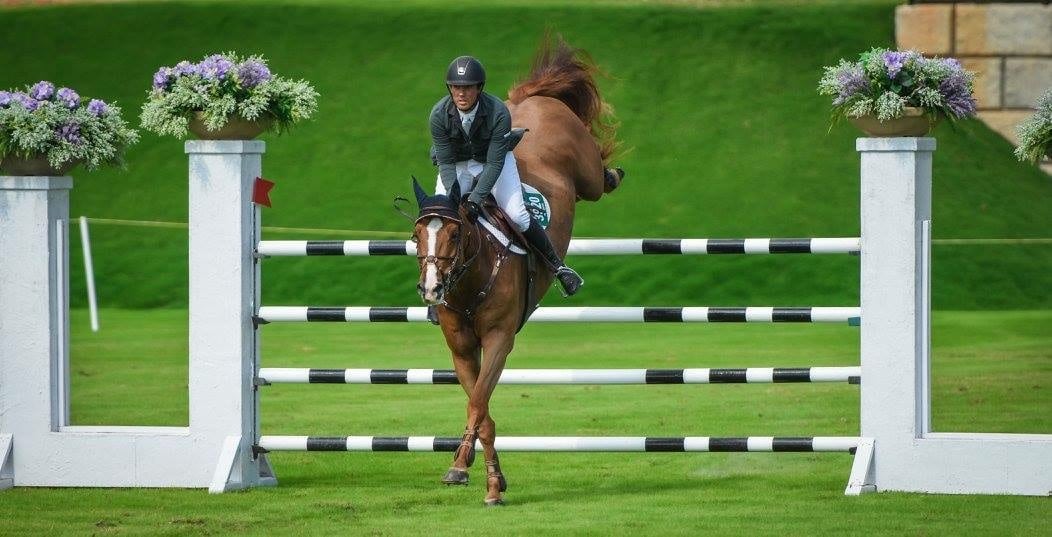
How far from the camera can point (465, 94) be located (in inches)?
306

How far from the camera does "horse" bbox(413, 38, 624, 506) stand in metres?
7.29

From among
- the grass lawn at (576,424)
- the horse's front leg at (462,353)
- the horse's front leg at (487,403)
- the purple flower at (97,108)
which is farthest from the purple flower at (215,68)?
the grass lawn at (576,424)

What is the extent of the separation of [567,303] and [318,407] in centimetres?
867

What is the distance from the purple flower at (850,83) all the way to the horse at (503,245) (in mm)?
1551

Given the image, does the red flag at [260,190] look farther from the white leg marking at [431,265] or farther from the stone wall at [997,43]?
the stone wall at [997,43]

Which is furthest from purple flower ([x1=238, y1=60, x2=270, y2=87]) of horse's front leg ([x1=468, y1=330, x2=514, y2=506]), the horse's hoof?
the horse's hoof

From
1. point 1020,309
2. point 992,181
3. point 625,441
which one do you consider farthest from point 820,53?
point 625,441

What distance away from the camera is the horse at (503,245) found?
7.29 metres

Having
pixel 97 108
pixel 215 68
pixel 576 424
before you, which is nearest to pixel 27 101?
pixel 97 108

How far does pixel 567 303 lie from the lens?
20.5 m

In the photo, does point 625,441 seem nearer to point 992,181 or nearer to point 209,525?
point 209,525

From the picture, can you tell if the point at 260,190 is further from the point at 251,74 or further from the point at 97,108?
the point at 97,108

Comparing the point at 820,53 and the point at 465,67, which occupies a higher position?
the point at 820,53

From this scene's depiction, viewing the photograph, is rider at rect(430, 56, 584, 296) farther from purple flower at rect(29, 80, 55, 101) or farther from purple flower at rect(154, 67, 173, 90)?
purple flower at rect(29, 80, 55, 101)
